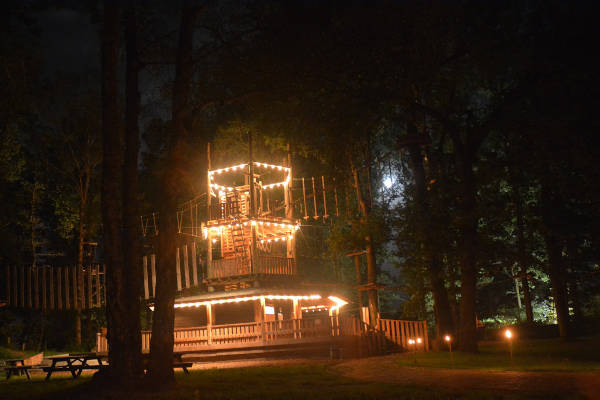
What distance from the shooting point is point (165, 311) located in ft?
42.9

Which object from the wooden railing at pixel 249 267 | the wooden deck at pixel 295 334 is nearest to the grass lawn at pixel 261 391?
the wooden deck at pixel 295 334

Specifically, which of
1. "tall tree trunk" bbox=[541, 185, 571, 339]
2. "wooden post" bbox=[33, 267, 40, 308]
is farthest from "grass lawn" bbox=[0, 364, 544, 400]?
"tall tree trunk" bbox=[541, 185, 571, 339]

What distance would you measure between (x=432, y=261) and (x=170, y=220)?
1289cm

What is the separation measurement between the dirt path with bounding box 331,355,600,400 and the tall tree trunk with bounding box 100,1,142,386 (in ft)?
18.4

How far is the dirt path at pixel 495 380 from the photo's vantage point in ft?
30.6

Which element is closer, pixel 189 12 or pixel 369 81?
pixel 189 12

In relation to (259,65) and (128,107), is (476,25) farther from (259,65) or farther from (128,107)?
(128,107)

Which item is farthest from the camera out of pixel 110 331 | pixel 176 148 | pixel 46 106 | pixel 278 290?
pixel 46 106

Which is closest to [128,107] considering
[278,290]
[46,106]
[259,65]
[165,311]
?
[259,65]

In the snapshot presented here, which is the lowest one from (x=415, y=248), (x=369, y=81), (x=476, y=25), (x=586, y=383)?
(x=586, y=383)

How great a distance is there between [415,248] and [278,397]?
45.7 feet

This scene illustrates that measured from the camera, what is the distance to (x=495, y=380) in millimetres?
11086

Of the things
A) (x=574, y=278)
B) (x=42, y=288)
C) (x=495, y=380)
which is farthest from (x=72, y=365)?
(x=574, y=278)

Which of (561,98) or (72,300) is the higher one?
(561,98)
